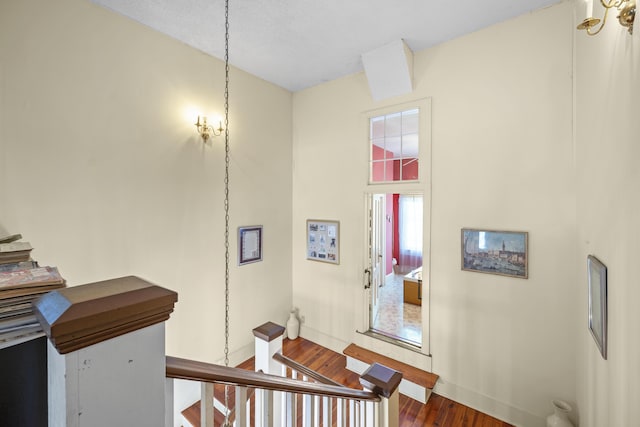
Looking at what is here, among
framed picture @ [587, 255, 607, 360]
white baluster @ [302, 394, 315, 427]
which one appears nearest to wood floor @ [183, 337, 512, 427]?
framed picture @ [587, 255, 607, 360]

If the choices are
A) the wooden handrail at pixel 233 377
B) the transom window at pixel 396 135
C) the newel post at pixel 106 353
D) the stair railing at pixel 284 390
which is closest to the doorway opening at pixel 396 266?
the transom window at pixel 396 135

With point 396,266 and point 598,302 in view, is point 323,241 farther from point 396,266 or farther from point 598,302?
point 396,266

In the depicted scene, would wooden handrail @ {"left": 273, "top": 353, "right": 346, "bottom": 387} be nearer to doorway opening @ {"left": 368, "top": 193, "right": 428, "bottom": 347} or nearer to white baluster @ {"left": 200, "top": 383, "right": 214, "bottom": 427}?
white baluster @ {"left": 200, "top": 383, "right": 214, "bottom": 427}

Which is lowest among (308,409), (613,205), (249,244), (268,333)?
(308,409)

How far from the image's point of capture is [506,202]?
250cm

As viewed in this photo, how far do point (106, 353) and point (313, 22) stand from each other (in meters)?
2.93

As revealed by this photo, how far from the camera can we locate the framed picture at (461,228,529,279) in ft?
7.98

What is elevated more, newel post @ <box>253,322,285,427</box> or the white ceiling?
the white ceiling

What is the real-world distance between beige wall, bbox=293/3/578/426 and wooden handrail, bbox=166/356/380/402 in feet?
6.72

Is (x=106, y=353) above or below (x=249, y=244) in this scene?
above

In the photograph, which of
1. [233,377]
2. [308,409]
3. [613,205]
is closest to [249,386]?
[233,377]

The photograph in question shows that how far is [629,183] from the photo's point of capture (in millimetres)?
1032

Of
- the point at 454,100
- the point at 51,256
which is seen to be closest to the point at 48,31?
the point at 51,256

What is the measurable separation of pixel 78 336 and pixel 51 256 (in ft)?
7.74
